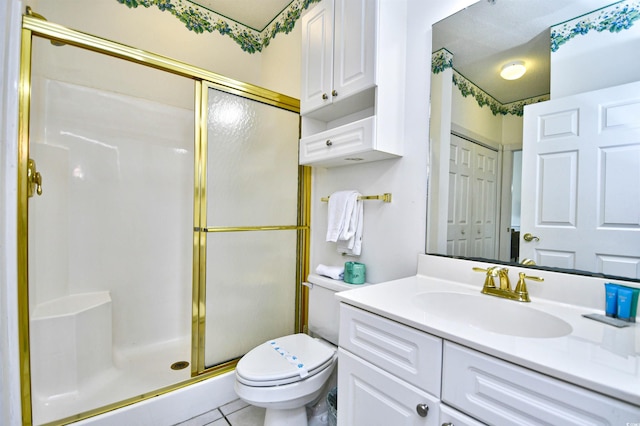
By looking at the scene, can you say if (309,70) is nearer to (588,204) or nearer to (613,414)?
(588,204)

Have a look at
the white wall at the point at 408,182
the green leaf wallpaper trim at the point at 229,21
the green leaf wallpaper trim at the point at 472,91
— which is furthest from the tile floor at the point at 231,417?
the green leaf wallpaper trim at the point at 229,21

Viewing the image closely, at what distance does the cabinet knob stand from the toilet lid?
0.59 meters

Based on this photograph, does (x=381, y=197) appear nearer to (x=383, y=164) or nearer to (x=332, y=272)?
(x=383, y=164)

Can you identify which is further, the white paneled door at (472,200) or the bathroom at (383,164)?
the bathroom at (383,164)

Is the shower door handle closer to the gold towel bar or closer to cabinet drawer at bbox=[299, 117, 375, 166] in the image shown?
cabinet drawer at bbox=[299, 117, 375, 166]

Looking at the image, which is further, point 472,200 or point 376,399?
point 472,200

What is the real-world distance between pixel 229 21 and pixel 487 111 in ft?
7.34

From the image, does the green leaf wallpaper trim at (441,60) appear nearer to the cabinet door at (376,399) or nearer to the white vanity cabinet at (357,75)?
the white vanity cabinet at (357,75)

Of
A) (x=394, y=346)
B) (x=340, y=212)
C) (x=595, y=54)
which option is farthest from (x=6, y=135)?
(x=595, y=54)

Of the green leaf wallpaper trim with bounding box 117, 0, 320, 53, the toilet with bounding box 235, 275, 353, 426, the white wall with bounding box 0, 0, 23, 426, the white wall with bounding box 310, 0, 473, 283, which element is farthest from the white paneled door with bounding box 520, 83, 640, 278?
the green leaf wallpaper trim with bounding box 117, 0, 320, 53

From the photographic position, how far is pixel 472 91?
4.14 feet

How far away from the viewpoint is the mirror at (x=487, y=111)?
104 cm

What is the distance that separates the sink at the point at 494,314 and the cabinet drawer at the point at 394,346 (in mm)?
155

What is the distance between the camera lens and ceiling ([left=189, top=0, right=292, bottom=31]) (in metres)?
2.16
